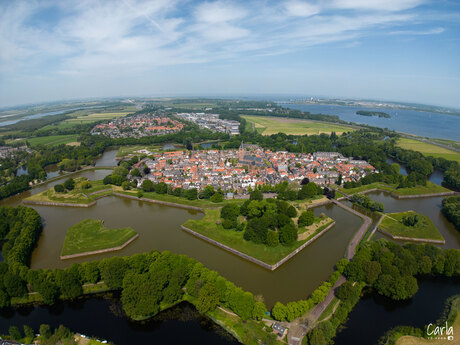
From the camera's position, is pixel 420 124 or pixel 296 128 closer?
pixel 296 128

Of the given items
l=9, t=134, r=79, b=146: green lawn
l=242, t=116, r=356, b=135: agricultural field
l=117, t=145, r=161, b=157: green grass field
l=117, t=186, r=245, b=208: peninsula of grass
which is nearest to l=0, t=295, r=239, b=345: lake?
l=117, t=186, r=245, b=208: peninsula of grass

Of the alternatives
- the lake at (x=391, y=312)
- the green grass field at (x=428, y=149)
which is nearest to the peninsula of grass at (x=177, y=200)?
the lake at (x=391, y=312)

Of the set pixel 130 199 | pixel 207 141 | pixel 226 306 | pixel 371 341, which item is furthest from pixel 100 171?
pixel 371 341

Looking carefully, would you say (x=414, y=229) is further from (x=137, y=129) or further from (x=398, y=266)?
(x=137, y=129)

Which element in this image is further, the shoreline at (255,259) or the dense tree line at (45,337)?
the shoreline at (255,259)

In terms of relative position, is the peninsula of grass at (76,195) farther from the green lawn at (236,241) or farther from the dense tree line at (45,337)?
the dense tree line at (45,337)

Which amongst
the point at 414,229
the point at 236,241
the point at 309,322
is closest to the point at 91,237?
the point at 236,241
